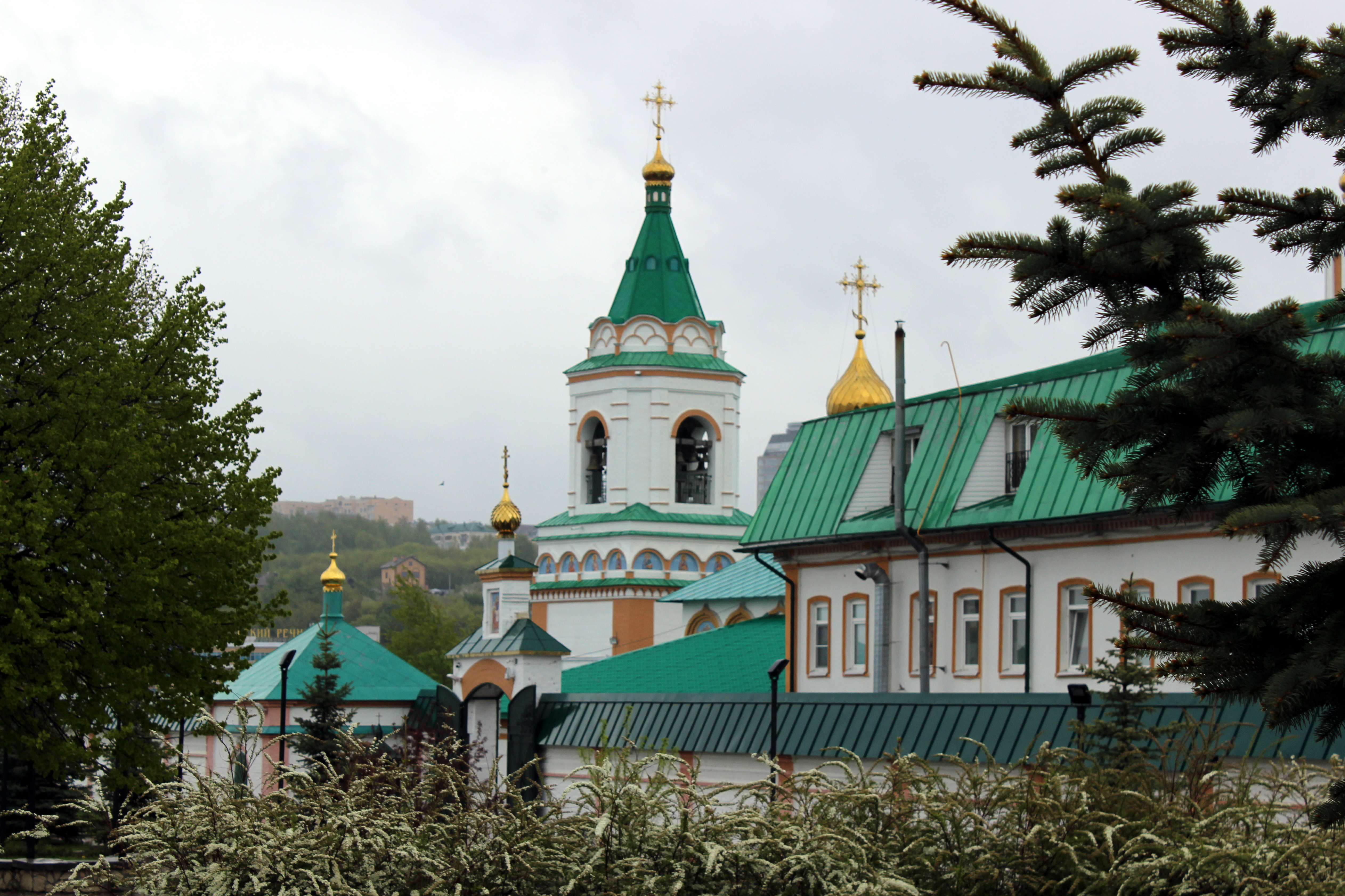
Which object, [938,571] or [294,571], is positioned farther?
[294,571]

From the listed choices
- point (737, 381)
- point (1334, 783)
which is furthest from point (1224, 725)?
point (737, 381)

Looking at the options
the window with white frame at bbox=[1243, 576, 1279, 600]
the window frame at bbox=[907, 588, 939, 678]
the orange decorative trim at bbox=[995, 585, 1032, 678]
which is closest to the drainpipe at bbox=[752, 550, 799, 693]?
the window frame at bbox=[907, 588, 939, 678]

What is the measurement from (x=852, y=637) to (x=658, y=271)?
2730 cm

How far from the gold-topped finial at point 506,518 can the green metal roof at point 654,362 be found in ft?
16.3

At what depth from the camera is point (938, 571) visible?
81.6 feet

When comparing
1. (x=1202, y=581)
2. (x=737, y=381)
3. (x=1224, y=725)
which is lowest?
(x=1224, y=725)

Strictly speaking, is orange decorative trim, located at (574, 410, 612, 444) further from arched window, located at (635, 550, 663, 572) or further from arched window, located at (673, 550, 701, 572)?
arched window, located at (673, 550, 701, 572)

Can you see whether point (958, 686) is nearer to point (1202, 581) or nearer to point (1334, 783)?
point (1202, 581)

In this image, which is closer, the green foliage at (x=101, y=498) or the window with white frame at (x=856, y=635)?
the green foliage at (x=101, y=498)

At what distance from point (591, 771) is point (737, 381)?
145 ft

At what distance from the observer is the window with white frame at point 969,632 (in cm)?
2430

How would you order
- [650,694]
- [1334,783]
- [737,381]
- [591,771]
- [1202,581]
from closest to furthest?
[1334,783] → [591,771] → [1202,581] → [650,694] → [737,381]

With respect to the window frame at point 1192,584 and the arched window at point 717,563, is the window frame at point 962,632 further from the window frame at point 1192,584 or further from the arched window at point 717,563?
the arched window at point 717,563

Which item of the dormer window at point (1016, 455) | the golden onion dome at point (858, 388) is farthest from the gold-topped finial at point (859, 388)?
the dormer window at point (1016, 455)
